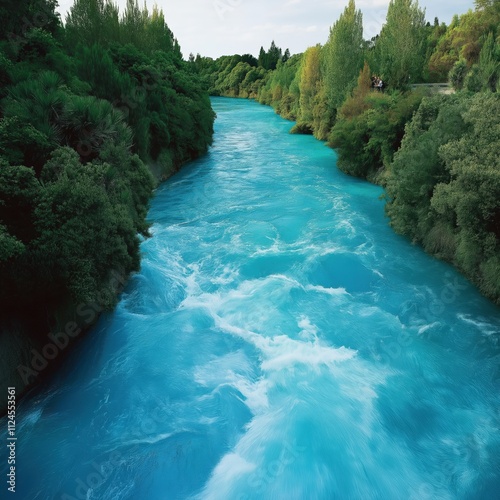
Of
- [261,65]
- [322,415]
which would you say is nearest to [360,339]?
[322,415]

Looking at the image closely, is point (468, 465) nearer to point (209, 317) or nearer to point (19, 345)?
point (209, 317)
